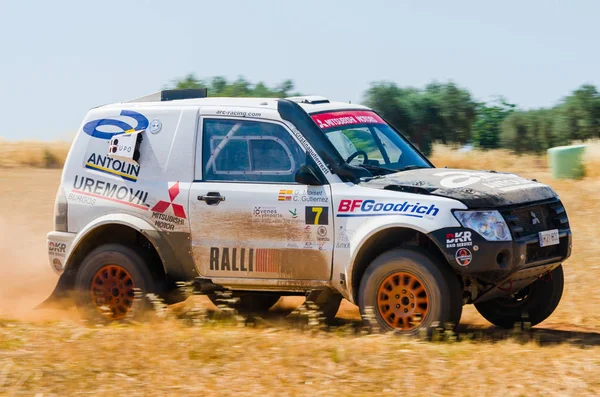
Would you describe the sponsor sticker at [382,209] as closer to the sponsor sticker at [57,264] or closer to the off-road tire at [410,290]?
the off-road tire at [410,290]

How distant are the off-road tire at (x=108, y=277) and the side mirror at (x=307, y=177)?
5.42 feet

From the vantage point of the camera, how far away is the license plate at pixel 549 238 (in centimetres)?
771

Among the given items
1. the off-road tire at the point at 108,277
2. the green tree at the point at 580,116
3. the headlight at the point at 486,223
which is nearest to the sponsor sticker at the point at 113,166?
the off-road tire at the point at 108,277

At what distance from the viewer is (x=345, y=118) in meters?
8.68

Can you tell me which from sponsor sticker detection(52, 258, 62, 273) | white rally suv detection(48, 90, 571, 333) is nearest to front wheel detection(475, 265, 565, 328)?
white rally suv detection(48, 90, 571, 333)

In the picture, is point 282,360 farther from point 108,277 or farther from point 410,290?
point 108,277

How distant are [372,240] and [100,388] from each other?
2.51 metres

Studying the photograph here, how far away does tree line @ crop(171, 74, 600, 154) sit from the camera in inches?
1470

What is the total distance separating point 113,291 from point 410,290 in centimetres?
273

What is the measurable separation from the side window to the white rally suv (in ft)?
0.04

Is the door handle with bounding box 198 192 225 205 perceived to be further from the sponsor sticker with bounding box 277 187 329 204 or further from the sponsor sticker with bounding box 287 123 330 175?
the sponsor sticker with bounding box 287 123 330 175

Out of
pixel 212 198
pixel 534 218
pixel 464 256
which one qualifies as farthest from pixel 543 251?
pixel 212 198

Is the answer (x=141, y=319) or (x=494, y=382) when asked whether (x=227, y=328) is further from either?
(x=494, y=382)

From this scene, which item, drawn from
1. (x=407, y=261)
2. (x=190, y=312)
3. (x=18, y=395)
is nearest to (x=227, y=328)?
(x=190, y=312)
